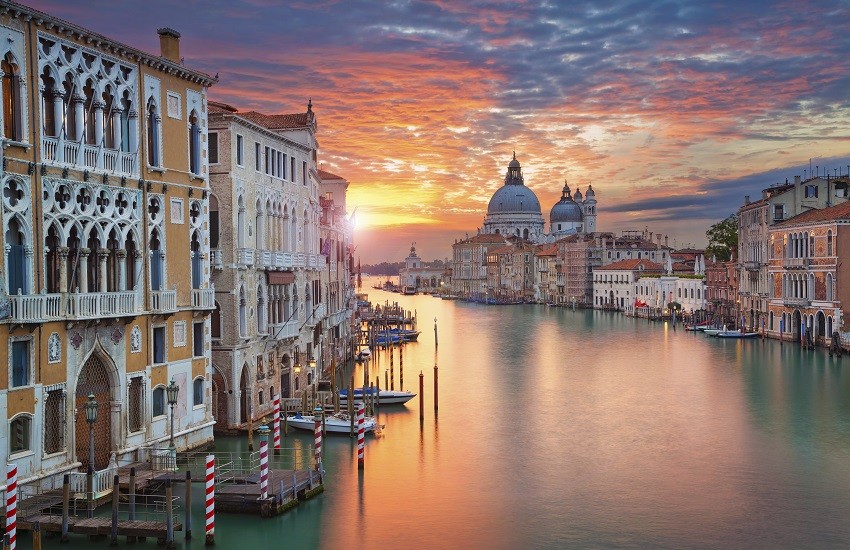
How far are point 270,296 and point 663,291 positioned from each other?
45.1 m

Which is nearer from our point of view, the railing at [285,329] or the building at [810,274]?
the railing at [285,329]

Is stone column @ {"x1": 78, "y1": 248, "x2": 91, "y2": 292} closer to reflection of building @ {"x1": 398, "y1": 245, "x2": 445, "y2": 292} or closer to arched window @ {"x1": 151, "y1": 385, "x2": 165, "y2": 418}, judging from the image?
arched window @ {"x1": 151, "y1": 385, "x2": 165, "y2": 418}

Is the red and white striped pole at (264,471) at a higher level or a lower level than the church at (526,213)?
lower

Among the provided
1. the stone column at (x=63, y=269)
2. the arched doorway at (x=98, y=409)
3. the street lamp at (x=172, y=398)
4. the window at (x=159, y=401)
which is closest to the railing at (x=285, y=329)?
the window at (x=159, y=401)

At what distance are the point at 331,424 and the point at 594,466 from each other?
5532mm

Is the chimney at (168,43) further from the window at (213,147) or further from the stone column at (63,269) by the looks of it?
the stone column at (63,269)

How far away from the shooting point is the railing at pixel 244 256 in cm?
1770

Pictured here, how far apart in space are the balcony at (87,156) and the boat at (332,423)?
7.18 meters

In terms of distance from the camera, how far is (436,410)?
22.3m

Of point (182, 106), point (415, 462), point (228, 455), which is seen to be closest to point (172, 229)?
point (182, 106)

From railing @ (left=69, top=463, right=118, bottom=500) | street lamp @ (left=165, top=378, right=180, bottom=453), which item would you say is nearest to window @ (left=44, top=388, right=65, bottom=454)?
railing @ (left=69, top=463, right=118, bottom=500)

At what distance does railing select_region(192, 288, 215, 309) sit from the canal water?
9.33 ft

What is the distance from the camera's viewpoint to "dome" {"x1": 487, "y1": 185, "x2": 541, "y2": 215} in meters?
124

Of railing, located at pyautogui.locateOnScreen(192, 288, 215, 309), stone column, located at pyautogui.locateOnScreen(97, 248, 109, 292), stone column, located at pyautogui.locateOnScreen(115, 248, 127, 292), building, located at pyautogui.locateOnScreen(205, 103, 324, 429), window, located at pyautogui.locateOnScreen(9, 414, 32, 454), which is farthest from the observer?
building, located at pyautogui.locateOnScreen(205, 103, 324, 429)
